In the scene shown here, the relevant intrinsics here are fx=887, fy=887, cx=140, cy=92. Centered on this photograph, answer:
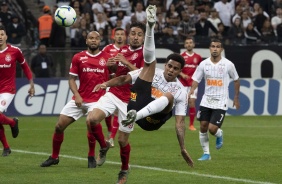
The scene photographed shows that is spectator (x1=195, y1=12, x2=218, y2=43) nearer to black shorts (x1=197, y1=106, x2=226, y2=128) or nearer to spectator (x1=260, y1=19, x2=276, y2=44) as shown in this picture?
spectator (x1=260, y1=19, x2=276, y2=44)

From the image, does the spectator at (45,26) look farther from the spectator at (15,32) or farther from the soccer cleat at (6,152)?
the soccer cleat at (6,152)

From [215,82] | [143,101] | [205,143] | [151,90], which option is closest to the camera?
[143,101]

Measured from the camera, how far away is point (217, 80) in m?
17.1

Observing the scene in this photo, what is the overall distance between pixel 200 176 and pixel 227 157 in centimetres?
321

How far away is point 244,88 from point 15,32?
24.8 feet

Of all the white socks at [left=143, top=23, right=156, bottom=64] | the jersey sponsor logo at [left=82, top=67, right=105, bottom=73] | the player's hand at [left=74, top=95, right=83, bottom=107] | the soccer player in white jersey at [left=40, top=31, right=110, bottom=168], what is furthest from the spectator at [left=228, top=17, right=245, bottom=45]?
the white socks at [left=143, top=23, right=156, bottom=64]

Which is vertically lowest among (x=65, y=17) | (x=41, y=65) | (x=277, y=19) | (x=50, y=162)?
(x=41, y=65)

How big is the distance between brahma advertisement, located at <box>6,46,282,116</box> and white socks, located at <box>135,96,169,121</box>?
1536cm

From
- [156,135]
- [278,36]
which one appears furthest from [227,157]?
[278,36]

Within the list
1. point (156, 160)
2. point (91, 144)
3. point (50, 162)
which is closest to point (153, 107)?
point (91, 144)

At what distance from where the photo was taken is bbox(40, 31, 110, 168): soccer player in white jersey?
48.6ft

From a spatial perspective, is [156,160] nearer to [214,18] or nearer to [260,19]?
[214,18]

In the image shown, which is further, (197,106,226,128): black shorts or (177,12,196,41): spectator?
(177,12,196,41): spectator

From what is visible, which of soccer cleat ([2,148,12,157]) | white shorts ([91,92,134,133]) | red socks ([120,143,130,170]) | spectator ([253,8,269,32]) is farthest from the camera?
spectator ([253,8,269,32])
